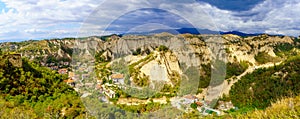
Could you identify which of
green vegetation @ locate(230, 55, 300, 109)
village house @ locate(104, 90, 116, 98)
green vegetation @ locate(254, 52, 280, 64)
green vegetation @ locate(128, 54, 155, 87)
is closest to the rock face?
green vegetation @ locate(254, 52, 280, 64)

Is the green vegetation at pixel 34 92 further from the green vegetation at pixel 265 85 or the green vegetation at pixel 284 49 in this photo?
the green vegetation at pixel 284 49

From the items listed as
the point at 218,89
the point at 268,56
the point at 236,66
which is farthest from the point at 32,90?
the point at 268,56

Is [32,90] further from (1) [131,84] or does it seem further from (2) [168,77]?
(2) [168,77]

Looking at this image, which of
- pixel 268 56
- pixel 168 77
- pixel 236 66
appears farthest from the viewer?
pixel 268 56

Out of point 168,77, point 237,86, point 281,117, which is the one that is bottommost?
point 237,86

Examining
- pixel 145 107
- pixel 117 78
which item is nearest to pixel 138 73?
pixel 117 78

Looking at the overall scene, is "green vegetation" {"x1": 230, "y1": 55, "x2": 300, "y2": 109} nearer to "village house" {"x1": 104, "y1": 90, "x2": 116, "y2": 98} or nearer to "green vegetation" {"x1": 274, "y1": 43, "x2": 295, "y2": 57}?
"village house" {"x1": 104, "y1": 90, "x2": 116, "y2": 98}

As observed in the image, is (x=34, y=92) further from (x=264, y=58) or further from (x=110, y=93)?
(x=264, y=58)

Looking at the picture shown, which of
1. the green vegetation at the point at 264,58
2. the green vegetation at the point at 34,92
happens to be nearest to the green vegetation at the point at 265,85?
the green vegetation at the point at 264,58
